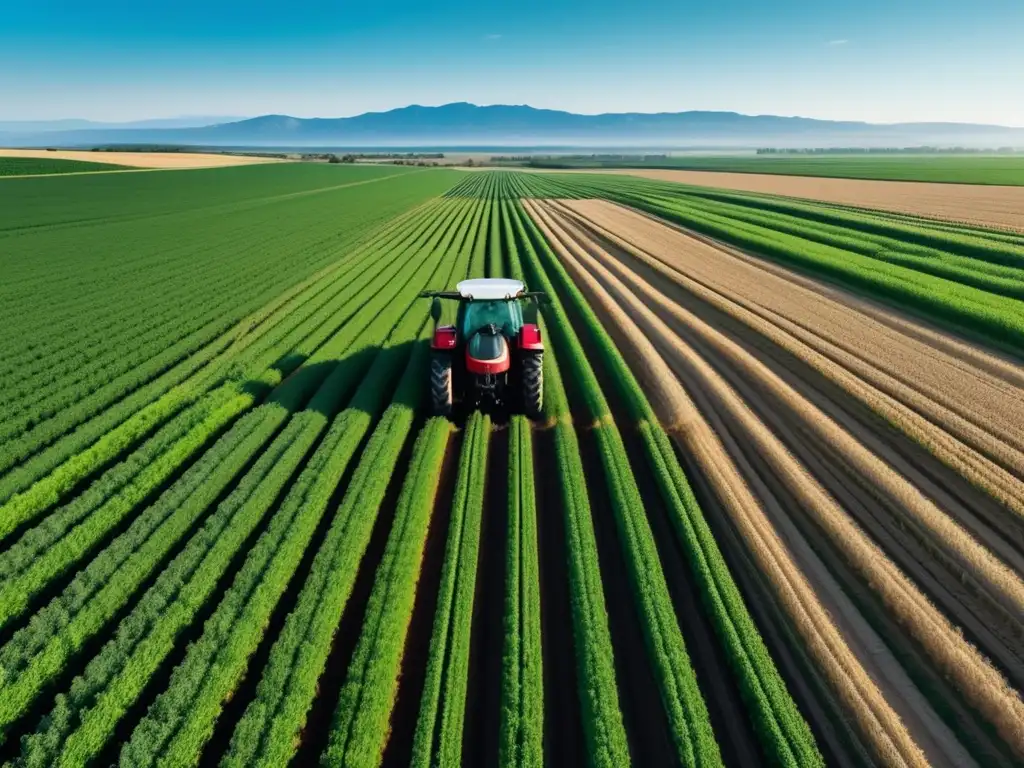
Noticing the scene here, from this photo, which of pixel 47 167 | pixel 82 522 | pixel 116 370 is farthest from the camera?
pixel 47 167


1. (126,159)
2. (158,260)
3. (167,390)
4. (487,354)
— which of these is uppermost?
(126,159)

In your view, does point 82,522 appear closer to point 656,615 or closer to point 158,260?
point 656,615

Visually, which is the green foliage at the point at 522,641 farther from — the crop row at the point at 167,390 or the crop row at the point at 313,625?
the crop row at the point at 167,390

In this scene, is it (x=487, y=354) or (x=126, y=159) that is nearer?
(x=487, y=354)

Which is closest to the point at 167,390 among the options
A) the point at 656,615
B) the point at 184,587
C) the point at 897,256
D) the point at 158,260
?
the point at 184,587

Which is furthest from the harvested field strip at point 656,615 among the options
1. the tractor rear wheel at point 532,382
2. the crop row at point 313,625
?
the crop row at point 313,625

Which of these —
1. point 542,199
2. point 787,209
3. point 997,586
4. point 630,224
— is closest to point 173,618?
point 997,586

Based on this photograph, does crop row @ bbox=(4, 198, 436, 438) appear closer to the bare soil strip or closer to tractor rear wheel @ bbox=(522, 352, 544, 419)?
Answer: tractor rear wheel @ bbox=(522, 352, 544, 419)
